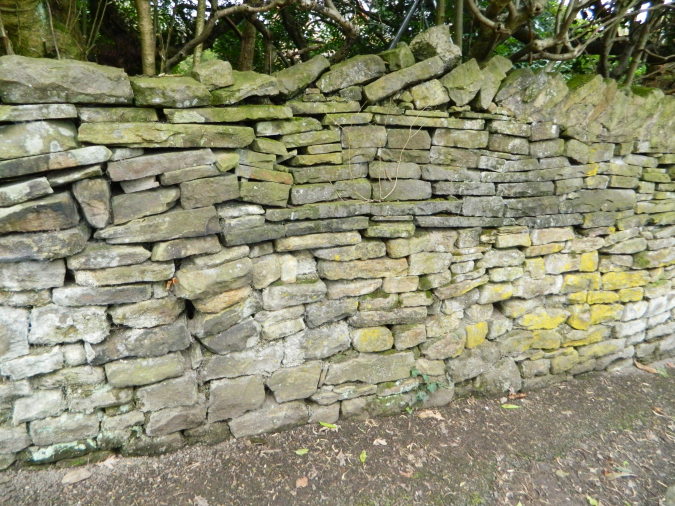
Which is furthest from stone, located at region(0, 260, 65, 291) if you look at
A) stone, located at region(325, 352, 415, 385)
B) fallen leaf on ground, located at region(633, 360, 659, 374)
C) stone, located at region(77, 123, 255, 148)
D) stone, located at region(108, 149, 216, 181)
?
fallen leaf on ground, located at region(633, 360, 659, 374)

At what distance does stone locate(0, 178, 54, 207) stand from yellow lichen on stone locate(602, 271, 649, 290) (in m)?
4.18

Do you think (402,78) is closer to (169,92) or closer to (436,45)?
(436,45)

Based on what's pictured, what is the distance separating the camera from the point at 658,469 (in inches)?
112

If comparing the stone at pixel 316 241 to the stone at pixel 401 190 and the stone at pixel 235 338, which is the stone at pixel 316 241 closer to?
the stone at pixel 401 190

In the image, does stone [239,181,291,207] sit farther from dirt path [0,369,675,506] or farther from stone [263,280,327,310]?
dirt path [0,369,675,506]

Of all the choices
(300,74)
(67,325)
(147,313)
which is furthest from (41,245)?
(300,74)

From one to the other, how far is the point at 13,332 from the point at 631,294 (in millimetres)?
4725

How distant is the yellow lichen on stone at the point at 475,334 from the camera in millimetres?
3209

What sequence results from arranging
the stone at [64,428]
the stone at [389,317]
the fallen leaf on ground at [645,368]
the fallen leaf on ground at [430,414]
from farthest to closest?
the fallen leaf on ground at [645,368]
the fallen leaf on ground at [430,414]
the stone at [389,317]
the stone at [64,428]

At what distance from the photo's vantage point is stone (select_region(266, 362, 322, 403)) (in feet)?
8.98

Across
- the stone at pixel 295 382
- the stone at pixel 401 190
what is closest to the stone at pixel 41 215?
the stone at pixel 295 382

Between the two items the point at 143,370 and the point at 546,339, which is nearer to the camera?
the point at 143,370

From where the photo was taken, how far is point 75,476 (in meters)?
2.36

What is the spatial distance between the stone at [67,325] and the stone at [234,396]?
77cm
